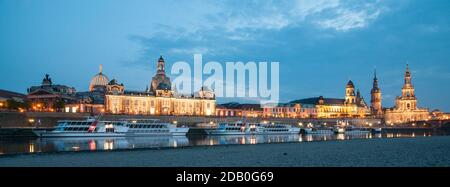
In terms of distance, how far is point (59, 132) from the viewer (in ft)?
252

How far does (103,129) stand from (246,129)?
32121 mm

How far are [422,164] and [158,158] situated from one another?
20307mm

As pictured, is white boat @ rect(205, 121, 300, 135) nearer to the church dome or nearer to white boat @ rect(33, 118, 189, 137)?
white boat @ rect(33, 118, 189, 137)

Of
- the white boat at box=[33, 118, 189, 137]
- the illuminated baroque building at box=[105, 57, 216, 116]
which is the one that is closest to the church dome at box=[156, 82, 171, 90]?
the illuminated baroque building at box=[105, 57, 216, 116]

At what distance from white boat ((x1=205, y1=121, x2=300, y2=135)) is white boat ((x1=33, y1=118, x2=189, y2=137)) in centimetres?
801

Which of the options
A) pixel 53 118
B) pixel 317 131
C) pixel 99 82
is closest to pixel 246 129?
pixel 317 131

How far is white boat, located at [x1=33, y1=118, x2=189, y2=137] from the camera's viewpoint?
77.7 m

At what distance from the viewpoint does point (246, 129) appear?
103812 mm

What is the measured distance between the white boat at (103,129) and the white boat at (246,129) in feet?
26.3

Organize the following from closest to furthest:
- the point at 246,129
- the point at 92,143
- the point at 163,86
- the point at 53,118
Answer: the point at 92,143, the point at 246,129, the point at 53,118, the point at 163,86

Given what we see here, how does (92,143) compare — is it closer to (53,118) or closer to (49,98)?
(53,118)
